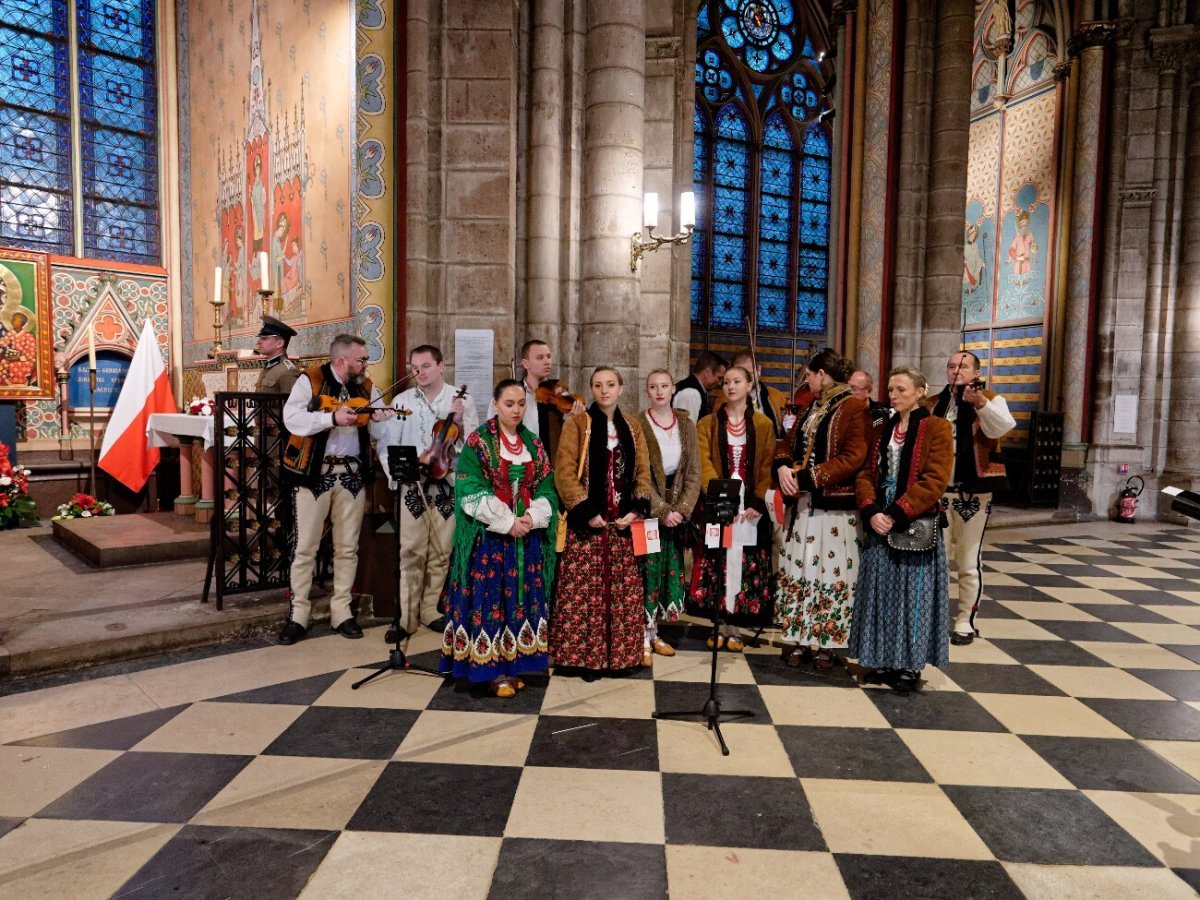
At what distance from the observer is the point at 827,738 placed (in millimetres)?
3174

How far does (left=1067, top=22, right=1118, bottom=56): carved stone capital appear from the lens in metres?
10.1

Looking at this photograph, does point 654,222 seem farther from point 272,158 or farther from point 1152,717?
point 1152,717

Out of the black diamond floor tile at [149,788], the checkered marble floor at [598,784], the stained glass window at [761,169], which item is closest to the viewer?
the checkered marble floor at [598,784]

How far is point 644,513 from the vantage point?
12.4ft

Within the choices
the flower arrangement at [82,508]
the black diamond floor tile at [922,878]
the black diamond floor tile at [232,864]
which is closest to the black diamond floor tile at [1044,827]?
the black diamond floor tile at [922,878]

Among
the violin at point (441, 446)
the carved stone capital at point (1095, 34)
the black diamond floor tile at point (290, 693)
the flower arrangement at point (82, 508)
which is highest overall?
the carved stone capital at point (1095, 34)

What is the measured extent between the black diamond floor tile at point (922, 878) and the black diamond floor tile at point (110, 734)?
8.92 ft

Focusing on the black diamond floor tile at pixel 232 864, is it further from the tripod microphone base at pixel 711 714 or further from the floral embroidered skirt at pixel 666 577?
the floral embroidered skirt at pixel 666 577

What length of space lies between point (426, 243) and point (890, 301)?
5.75 metres

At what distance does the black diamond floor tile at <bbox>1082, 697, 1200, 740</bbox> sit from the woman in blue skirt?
0.75 m

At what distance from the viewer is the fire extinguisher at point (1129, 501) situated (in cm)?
988

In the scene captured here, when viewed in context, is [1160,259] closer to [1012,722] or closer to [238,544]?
[1012,722]

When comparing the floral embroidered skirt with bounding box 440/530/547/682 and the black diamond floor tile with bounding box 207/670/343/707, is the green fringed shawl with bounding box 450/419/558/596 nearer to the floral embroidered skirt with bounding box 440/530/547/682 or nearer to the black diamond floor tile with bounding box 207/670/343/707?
the floral embroidered skirt with bounding box 440/530/547/682

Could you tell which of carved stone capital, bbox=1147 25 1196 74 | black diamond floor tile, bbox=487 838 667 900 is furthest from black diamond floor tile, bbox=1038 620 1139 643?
carved stone capital, bbox=1147 25 1196 74
